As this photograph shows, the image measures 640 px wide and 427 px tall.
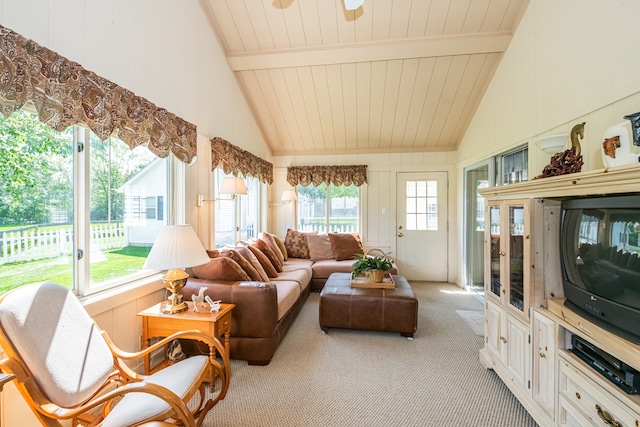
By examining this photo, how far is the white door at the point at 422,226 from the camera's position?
16.0 feet

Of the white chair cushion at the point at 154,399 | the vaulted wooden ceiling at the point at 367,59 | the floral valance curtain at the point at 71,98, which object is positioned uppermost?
the vaulted wooden ceiling at the point at 367,59

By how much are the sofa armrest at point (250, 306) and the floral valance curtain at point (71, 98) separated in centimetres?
126

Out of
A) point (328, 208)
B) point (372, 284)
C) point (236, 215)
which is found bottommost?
point (372, 284)

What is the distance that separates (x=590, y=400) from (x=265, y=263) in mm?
2845

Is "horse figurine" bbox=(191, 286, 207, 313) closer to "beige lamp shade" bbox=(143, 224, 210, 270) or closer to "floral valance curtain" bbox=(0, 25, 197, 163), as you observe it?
"beige lamp shade" bbox=(143, 224, 210, 270)

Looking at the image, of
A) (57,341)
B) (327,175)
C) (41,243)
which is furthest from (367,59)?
(57,341)

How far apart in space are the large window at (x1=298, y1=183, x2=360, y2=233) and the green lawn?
3149 mm

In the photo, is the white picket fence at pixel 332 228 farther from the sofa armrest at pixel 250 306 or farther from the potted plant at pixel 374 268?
the sofa armrest at pixel 250 306

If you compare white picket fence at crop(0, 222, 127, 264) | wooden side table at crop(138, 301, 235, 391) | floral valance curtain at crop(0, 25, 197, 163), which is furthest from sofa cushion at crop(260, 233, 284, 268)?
white picket fence at crop(0, 222, 127, 264)

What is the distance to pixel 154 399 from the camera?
4.28 feet

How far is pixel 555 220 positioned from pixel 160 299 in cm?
306

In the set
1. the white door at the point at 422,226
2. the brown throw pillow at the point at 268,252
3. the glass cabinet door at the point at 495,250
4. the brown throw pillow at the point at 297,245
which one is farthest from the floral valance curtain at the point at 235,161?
the glass cabinet door at the point at 495,250

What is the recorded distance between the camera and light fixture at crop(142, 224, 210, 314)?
72.0 inches

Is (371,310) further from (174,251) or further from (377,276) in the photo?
(174,251)
